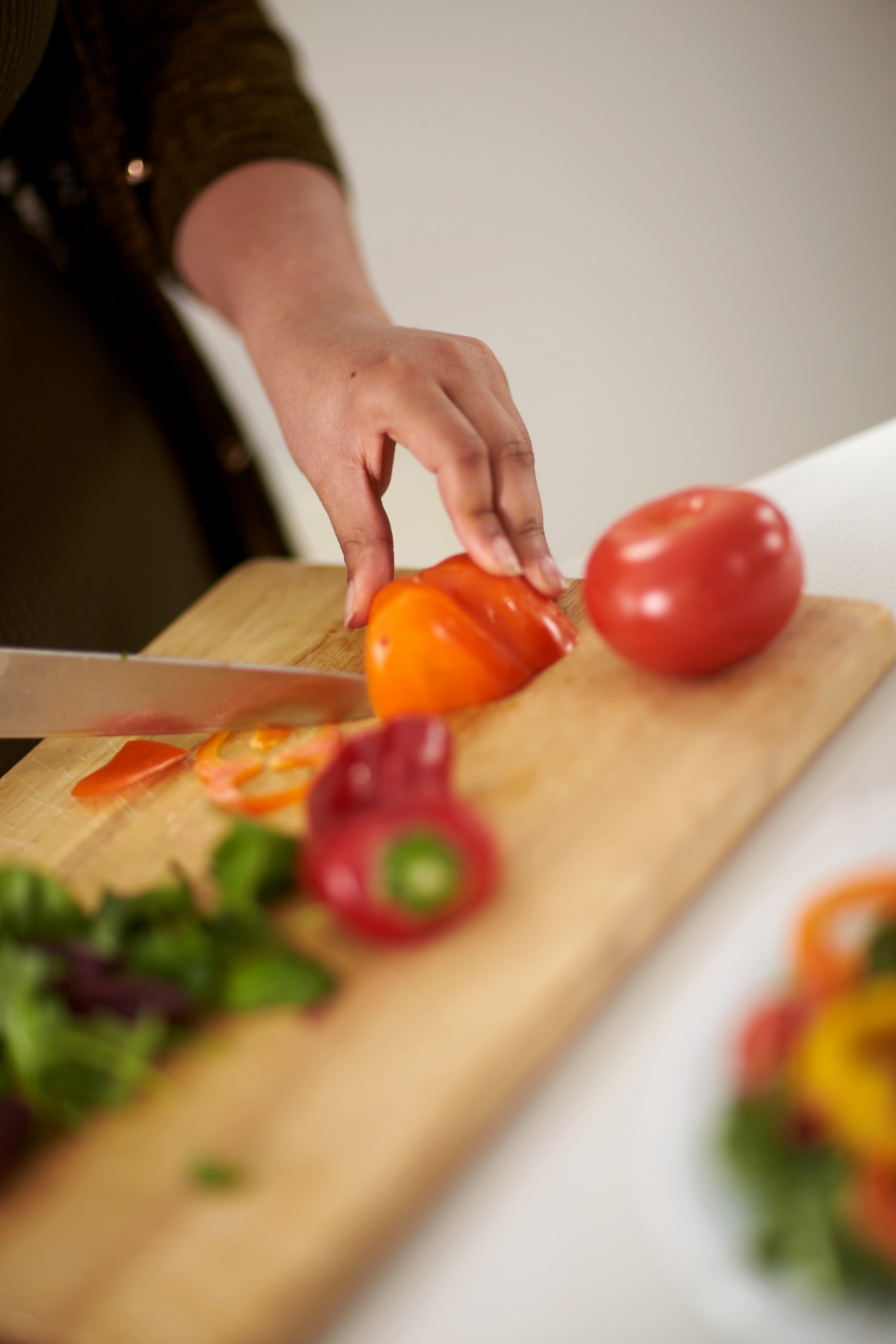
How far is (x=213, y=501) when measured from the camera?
2148 mm

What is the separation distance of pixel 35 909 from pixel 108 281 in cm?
137

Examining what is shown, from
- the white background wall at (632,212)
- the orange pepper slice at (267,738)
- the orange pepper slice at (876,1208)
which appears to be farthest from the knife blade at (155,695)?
the white background wall at (632,212)

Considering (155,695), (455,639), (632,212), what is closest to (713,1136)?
(455,639)

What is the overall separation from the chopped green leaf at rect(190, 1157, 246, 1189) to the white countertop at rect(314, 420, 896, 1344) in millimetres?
112

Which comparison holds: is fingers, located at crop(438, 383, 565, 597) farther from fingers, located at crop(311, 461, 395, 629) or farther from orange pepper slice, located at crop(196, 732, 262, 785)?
orange pepper slice, located at crop(196, 732, 262, 785)

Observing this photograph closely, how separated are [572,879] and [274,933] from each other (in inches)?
9.6

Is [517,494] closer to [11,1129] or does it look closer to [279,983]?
[279,983]

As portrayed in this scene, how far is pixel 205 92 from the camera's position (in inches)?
71.0

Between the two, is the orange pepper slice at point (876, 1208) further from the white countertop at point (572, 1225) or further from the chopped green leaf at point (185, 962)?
the chopped green leaf at point (185, 962)

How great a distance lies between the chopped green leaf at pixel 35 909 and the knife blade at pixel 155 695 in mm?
363

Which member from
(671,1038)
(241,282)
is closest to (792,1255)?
(671,1038)

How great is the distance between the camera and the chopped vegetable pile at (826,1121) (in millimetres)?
579

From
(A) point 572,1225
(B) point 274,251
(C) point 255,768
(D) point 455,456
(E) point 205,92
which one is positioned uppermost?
(E) point 205,92

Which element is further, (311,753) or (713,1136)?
(311,753)
